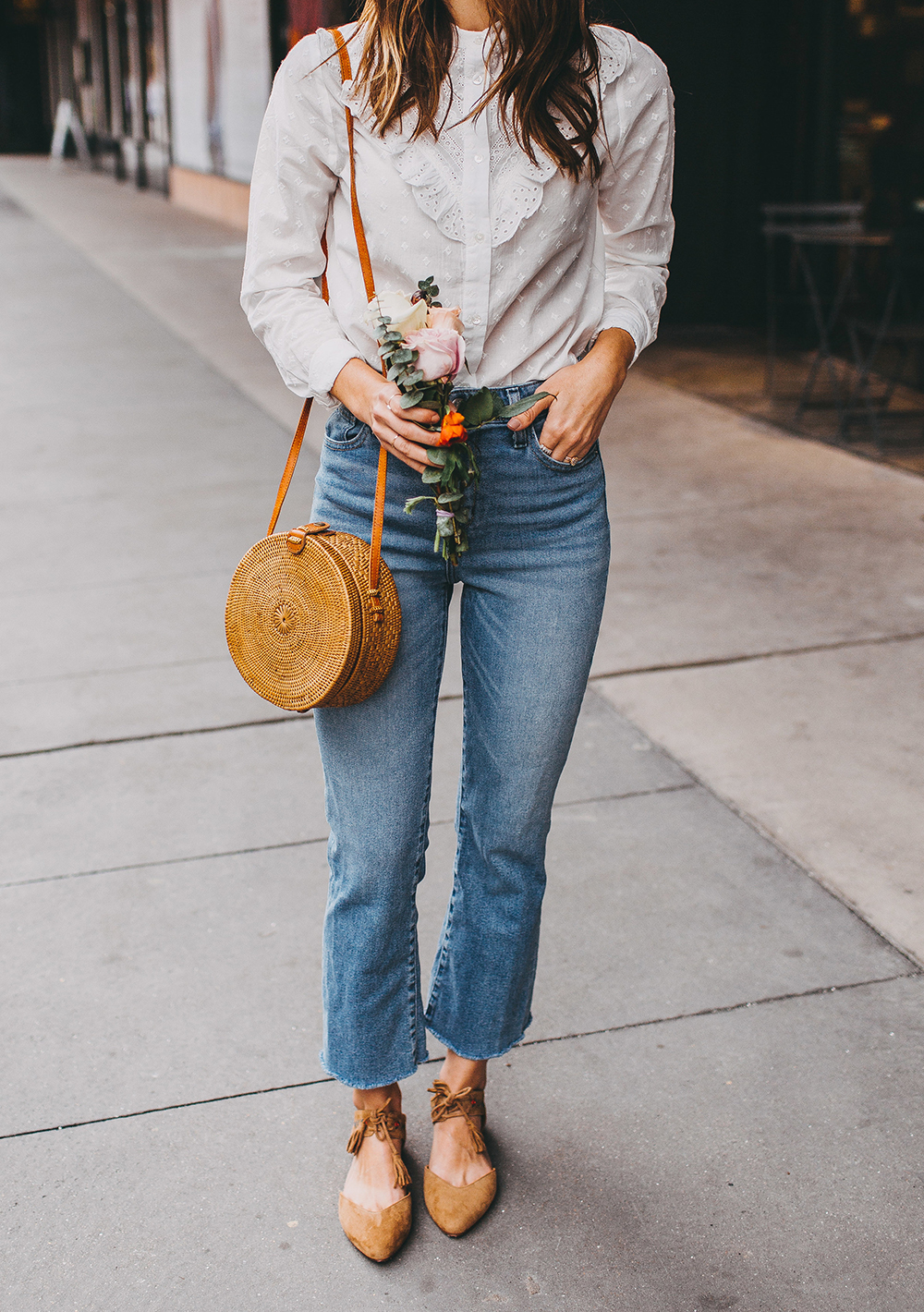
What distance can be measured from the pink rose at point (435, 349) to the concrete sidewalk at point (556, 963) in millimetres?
1361

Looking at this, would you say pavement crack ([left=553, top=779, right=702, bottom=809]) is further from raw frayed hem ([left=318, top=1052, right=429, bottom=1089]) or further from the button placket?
the button placket

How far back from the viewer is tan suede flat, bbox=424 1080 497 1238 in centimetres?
210

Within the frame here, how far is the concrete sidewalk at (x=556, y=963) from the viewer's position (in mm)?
2064

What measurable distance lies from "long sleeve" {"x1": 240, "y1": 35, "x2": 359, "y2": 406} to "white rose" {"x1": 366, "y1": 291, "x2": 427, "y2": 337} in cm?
12

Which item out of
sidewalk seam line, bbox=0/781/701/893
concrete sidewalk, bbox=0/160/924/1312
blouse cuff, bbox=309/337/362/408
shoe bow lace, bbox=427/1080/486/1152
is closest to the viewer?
blouse cuff, bbox=309/337/362/408

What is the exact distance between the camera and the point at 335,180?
71.1 inches

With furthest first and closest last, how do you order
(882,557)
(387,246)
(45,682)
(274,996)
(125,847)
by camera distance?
(882,557) → (45,682) → (125,847) → (274,996) → (387,246)

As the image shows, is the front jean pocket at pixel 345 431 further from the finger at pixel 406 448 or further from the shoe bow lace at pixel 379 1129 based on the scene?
the shoe bow lace at pixel 379 1129

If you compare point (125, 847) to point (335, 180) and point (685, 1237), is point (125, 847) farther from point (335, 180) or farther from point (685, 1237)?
point (335, 180)

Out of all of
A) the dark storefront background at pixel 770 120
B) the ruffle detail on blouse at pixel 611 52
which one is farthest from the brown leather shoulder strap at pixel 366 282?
the dark storefront background at pixel 770 120

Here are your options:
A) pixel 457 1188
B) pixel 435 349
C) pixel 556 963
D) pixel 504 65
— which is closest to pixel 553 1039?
pixel 556 963

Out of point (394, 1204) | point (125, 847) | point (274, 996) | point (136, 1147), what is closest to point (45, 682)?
point (125, 847)

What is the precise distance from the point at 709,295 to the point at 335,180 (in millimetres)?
9196

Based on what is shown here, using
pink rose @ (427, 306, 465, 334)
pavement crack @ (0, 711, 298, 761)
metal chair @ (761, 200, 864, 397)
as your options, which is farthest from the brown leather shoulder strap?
metal chair @ (761, 200, 864, 397)
